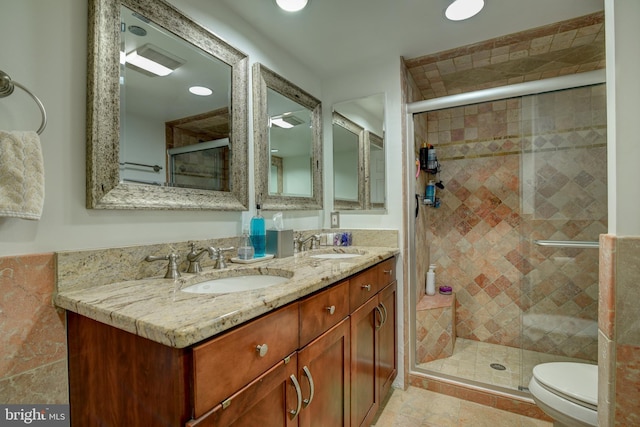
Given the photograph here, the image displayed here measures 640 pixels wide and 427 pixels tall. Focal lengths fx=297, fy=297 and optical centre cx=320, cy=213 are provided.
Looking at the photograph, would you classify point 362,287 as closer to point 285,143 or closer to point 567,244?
point 285,143

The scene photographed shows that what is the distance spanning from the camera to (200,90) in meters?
1.37

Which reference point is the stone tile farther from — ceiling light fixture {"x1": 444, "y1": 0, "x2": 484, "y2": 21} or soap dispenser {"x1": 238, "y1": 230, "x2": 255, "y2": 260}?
ceiling light fixture {"x1": 444, "y1": 0, "x2": 484, "y2": 21}

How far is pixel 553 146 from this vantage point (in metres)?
1.90

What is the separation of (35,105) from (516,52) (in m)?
2.49

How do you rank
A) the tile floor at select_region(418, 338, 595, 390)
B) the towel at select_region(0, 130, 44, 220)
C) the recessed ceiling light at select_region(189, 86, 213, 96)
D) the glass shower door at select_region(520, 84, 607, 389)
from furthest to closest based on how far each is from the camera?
the tile floor at select_region(418, 338, 595, 390), the glass shower door at select_region(520, 84, 607, 389), the recessed ceiling light at select_region(189, 86, 213, 96), the towel at select_region(0, 130, 44, 220)

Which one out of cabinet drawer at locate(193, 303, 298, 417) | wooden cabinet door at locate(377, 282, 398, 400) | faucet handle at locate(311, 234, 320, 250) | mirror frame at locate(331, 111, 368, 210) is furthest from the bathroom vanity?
mirror frame at locate(331, 111, 368, 210)

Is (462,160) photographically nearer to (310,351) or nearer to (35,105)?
(310,351)

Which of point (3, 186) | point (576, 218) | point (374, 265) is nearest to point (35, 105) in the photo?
point (3, 186)

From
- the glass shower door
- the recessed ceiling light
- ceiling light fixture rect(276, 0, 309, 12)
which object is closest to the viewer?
the recessed ceiling light

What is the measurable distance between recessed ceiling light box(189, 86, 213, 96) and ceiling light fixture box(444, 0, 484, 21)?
A: 1287mm

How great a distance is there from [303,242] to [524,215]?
1516 millimetres

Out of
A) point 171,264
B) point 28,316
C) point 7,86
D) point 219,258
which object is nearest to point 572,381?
point 219,258

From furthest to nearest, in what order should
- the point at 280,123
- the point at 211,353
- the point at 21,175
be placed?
1. the point at 280,123
2. the point at 21,175
3. the point at 211,353

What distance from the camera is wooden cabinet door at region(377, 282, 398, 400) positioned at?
167 cm
